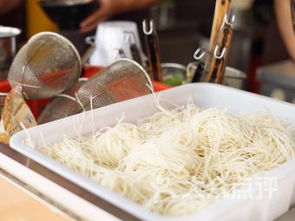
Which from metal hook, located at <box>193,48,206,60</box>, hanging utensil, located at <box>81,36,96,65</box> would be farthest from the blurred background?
metal hook, located at <box>193,48,206,60</box>

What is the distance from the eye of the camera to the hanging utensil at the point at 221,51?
1.06 metres

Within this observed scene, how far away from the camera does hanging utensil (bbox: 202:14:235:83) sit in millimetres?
1064

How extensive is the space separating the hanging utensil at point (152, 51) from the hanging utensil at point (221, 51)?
163 millimetres

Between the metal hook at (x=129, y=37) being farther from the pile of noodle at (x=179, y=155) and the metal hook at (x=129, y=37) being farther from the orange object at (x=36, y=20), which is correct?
the orange object at (x=36, y=20)

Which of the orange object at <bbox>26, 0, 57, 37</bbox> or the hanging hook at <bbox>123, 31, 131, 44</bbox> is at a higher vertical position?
the hanging hook at <bbox>123, 31, 131, 44</bbox>

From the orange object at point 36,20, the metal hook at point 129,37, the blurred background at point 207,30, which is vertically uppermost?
the metal hook at point 129,37

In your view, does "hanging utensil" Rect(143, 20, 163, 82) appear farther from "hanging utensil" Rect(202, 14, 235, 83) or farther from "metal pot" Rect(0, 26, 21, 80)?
→ "metal pot" Rect(0, 26, 21, 80)

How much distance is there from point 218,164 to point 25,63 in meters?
0.58

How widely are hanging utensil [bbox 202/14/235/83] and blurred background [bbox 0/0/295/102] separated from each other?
137 centimetres

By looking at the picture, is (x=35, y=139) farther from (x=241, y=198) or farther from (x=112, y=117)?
(x=241, y=198)

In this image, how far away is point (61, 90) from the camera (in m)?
1.07

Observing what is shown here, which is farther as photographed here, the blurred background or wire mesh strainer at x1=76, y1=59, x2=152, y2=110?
the blurred background

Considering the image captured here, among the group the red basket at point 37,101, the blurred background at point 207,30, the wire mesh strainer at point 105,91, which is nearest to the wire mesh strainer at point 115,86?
the wire mesh strainer at point 105,91

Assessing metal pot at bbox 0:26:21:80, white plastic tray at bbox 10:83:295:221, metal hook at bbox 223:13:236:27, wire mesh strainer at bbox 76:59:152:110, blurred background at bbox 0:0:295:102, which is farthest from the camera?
blurred background at bbox 0:0:295:102
